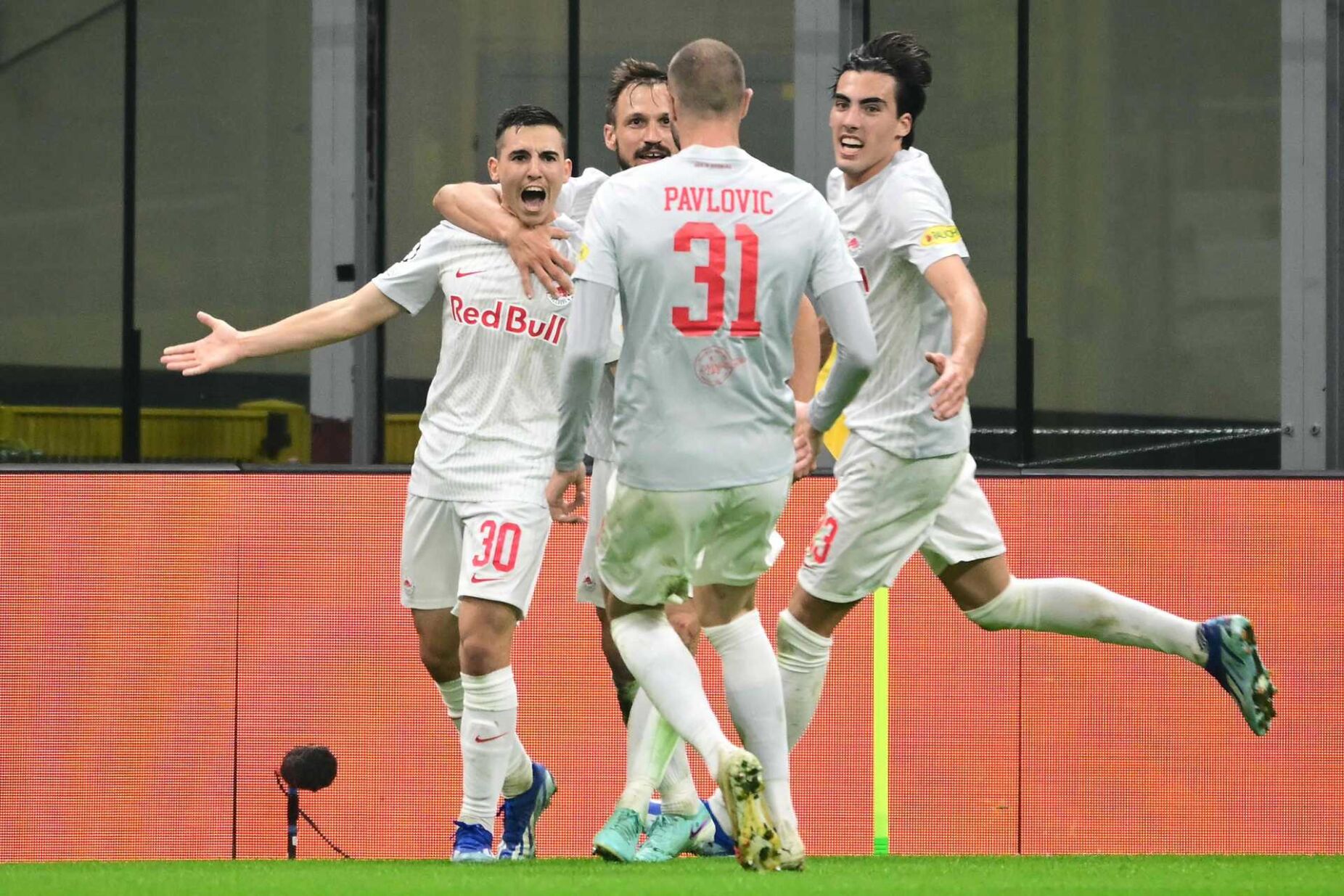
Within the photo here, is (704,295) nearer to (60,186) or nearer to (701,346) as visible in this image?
(701,346)

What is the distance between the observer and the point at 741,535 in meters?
5.47

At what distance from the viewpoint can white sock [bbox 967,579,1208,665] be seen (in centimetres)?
670

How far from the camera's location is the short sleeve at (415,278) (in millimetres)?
6633

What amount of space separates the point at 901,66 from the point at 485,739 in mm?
2337

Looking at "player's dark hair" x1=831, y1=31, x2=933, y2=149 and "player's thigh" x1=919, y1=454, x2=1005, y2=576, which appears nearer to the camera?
"player's dark hair" x1=831, y1=31, x2=933, y2=149

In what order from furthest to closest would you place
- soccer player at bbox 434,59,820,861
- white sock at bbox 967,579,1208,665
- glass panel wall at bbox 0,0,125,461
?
1. glass panel wall at bbox 0,0,125,461
2. white sock at bbox 967,579,1208,665
3. soccer player at bbox 434,59,820,861

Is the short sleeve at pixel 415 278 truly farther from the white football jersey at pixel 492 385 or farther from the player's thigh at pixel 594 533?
the player's thigh at pixel 594 533

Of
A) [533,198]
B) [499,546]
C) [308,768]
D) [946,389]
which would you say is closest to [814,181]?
[308,768]

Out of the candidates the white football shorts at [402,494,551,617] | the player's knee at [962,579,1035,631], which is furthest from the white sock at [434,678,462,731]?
the player's knee at [962,579,1035,631]

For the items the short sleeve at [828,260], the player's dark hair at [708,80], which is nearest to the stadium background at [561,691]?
the short sleeve at [828,260]

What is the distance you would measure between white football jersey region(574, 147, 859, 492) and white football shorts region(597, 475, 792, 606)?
41mm

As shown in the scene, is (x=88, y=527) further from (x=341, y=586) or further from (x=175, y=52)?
(x=175, y=52)

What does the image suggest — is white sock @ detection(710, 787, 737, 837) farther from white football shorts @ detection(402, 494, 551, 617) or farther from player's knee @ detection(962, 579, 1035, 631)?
player's knee @ detection(962, 579, 1035, 631)

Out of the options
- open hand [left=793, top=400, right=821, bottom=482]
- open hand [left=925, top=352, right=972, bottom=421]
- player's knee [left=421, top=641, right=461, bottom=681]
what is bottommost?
player's knee [left=421, top=641, right=461, bottom=681]
